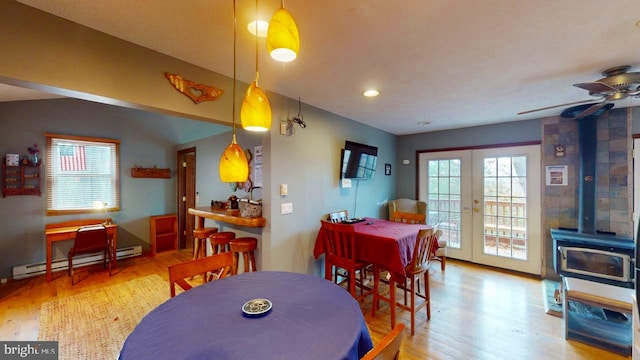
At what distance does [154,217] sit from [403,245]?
4.65m

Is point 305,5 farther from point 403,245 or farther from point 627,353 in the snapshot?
point 627,353

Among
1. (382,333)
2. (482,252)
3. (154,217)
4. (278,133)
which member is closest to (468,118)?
(482,252)

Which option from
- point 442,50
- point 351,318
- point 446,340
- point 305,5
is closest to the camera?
point 351,318

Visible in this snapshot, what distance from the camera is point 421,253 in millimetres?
2465

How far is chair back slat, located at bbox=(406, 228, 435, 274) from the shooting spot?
2309mm

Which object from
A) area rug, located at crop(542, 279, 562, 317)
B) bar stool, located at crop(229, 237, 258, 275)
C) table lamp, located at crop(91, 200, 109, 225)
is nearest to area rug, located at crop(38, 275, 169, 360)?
bar stool, located at crop(229, 237, 258, 275)

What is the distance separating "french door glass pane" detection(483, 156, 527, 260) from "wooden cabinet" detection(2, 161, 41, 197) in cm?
703

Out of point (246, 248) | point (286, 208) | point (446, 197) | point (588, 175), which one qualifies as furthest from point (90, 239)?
point (588, 175)

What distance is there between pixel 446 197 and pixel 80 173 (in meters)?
6.38

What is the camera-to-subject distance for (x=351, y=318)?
1.14 m

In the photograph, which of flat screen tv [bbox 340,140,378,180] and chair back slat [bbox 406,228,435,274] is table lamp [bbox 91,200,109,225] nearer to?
flat screen tv [bbox 340,140,378,180]

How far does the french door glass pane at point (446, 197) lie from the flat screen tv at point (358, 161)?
1.32 meters

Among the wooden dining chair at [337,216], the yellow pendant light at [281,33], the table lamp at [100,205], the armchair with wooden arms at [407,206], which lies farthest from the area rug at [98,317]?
the armchair with wooden arms at [407,206]

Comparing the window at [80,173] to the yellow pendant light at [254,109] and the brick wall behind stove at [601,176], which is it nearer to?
the yellow pendant light at [254,109]
